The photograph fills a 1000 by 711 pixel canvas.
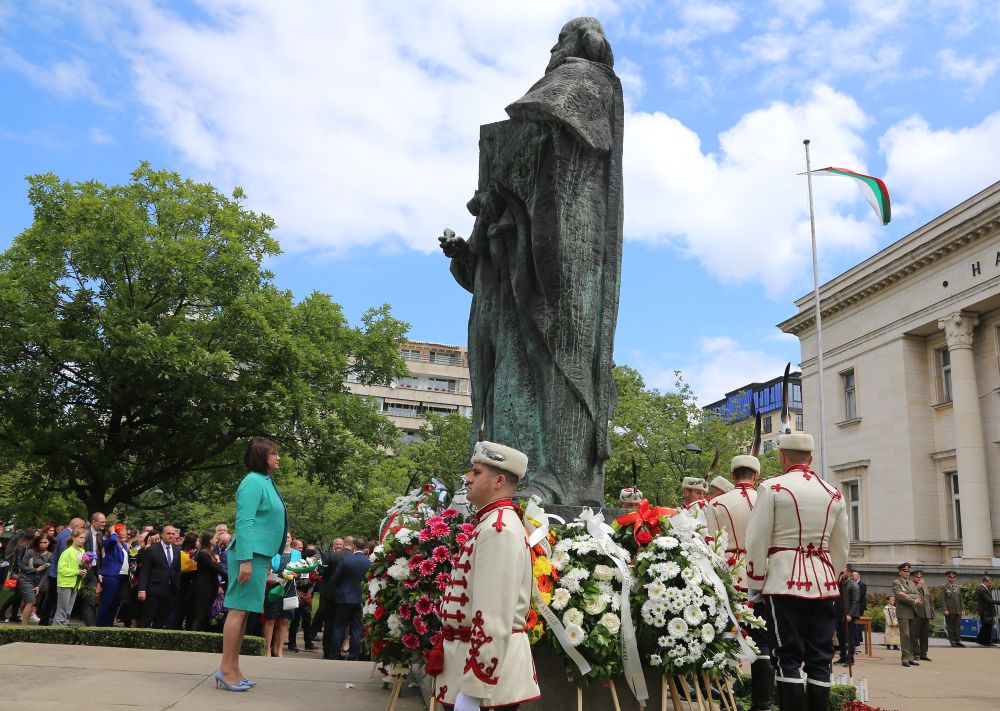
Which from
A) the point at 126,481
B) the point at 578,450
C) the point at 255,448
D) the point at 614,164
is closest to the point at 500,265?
the point at 614,164

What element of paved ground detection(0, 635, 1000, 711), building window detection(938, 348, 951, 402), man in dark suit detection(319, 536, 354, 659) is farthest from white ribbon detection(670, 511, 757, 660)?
building window detection(938, 348, 951, 402)

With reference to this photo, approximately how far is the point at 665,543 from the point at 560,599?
810mm

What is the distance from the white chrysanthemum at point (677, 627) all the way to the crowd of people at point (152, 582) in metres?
9.08

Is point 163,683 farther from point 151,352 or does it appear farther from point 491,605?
point 151,352

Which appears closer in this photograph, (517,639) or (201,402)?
(517,639)

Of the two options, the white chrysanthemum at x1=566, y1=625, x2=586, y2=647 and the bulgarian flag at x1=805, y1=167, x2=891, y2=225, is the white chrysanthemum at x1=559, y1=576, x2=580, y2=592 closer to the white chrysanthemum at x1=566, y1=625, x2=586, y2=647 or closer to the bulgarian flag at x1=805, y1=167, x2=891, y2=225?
the white chrysanthemum at x1=566, y1=625, x2=586, y2=647

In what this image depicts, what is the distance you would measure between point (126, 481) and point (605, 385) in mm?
22615

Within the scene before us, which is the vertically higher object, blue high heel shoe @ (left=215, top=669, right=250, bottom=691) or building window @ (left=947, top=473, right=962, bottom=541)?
building window @ (left=947, top=473, right=962, bottom=541)

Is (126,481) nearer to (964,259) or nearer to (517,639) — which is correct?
(517,639)

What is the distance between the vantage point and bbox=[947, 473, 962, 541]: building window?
31.8 meters

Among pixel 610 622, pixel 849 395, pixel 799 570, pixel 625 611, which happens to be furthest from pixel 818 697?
pixel 849 395

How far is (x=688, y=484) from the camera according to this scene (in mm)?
8297

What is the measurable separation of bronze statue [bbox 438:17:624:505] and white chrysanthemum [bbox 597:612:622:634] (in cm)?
119

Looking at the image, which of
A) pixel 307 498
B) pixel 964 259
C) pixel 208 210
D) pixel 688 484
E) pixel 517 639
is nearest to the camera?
pixel 517 639
